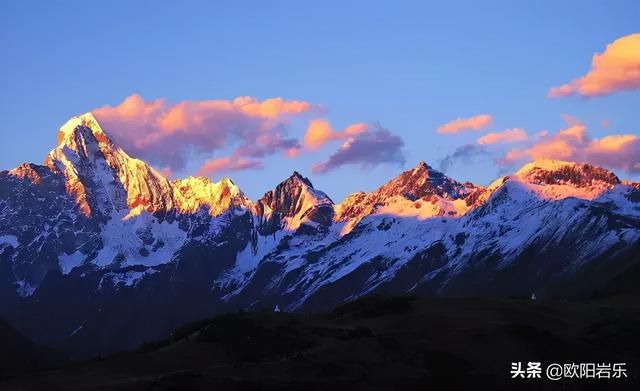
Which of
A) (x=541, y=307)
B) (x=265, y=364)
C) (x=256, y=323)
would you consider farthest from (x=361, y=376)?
(x=541, y=307)

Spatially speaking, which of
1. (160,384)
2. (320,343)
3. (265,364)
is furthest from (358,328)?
(160,384)

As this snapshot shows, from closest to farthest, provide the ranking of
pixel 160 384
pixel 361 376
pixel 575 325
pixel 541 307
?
1. pixel 160 384
2. pixel 361 376
3. pixel 575 325
4. pixel 541 307

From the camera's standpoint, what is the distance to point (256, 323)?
7623 inches

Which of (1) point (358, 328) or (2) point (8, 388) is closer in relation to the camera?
(2) point (8, 388)

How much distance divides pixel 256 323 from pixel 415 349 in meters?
34.1

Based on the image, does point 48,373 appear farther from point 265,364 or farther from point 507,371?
point 507,371

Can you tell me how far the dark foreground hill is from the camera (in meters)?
151

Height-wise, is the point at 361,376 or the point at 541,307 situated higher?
the point at 541,307

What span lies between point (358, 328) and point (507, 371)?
33.9m

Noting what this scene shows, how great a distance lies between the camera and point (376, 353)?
16725 centimetres

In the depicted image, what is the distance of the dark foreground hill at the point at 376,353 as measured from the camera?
151 meters

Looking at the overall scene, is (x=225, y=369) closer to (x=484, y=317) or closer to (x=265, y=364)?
(x=265, y=364)

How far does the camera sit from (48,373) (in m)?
159

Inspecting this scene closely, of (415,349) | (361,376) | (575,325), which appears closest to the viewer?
(361,376)
